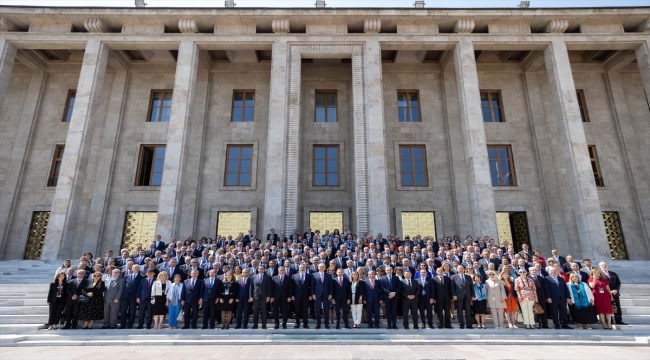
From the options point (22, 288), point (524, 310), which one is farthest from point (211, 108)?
point (524, 310)

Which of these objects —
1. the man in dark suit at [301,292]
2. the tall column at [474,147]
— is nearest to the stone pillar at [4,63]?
the man in dark suit at [301,292]

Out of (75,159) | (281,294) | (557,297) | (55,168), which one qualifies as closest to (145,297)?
(281,294)

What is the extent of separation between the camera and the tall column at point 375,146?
1455 cm

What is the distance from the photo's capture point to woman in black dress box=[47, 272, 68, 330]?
7.88m

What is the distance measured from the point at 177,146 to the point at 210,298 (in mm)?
9291

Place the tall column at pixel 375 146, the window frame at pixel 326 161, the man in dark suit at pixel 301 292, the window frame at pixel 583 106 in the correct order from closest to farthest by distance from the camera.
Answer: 1. the man in dark suit at pixel 301 292
2. the tall column at pixel 375 146
3. the window frame at pixel 326 161
4. the window frame at pixel 583 106

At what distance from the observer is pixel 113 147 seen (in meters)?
18.4

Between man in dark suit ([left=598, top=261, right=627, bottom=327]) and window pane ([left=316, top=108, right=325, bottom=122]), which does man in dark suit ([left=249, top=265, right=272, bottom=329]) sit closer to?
man in dark suit ([left=598, top=261, right=627, bottom=327])

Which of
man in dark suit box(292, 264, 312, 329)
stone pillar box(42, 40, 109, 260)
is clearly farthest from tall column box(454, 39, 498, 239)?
stone pillar box(42, 40, 109, 260)

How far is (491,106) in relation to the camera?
19.7 metres

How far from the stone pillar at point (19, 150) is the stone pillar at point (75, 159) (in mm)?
4833

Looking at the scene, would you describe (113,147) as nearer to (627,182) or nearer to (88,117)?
(88,117)

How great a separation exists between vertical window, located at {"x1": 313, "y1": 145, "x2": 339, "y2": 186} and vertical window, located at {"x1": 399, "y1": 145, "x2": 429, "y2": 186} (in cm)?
334

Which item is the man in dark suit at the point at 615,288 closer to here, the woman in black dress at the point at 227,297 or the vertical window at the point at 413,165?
the woman in black dress at the point at 227,297
